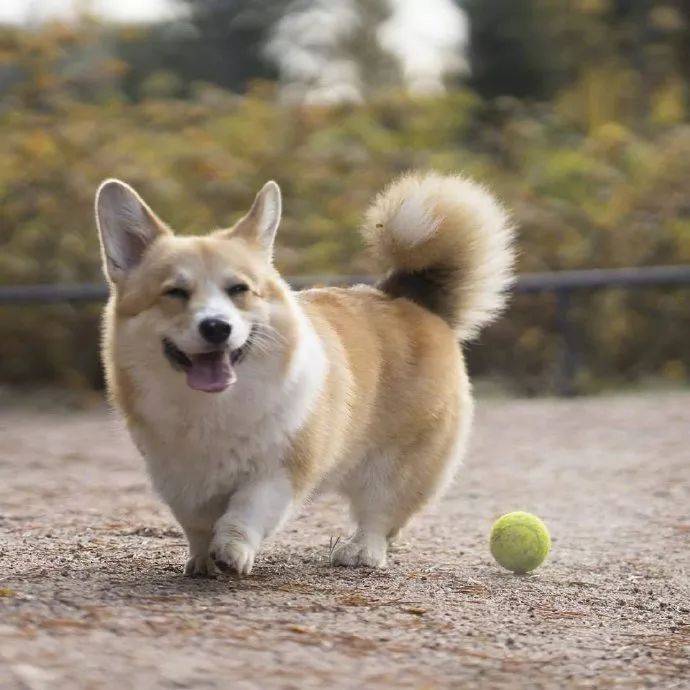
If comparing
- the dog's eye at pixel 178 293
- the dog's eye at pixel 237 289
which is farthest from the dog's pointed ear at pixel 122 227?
the dog's eye at pixel 237 289

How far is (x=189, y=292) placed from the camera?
4.36 metres

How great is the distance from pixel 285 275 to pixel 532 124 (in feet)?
12.2

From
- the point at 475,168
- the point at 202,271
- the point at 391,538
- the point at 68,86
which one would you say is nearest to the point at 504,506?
the point at 391,538

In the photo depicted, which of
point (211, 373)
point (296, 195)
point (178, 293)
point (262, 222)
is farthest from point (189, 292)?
point (296, 195)

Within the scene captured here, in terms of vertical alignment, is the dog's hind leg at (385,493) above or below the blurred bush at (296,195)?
below

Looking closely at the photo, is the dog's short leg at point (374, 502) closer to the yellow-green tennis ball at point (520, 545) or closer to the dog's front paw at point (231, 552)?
the yellow-green tennis ball at point (520, 545)

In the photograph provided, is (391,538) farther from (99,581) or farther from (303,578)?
(99,581)

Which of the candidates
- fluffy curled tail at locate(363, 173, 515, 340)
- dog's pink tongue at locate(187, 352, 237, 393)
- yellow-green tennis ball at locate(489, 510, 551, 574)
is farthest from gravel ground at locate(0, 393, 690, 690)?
fluffy curled tail at locate(363, 173, 515, 340)

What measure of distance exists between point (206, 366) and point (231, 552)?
0.59 meters

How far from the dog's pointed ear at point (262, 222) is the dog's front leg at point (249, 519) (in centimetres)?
82

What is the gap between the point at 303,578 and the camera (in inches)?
182

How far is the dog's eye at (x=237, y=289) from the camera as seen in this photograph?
4.41 meters

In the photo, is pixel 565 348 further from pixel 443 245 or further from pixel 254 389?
pixel 254 389

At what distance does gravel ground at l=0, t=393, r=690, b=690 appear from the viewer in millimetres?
3350
